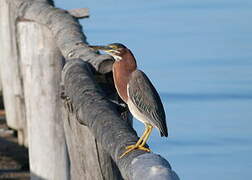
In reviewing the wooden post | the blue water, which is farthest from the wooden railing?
the blue water

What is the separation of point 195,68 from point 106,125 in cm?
981

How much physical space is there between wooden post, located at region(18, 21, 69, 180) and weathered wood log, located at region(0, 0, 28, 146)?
80.0 inches

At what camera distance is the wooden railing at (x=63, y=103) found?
4.27 m

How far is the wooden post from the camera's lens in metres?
6.41

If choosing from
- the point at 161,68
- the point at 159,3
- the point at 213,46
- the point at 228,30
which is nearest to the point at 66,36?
the point at 161,68

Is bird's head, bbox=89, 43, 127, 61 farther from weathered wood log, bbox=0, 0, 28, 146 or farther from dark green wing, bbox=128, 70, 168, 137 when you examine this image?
weathered wood log, bbox=0, 0, 28, 146

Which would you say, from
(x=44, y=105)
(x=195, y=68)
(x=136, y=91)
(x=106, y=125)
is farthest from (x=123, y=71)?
(x=195, y=68)

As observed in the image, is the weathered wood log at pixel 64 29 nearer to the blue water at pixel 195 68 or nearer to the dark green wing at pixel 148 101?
the dark green wing at pixel 148 101

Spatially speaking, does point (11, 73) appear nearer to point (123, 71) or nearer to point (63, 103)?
point (63, 103)

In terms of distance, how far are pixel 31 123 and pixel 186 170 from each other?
3260mm

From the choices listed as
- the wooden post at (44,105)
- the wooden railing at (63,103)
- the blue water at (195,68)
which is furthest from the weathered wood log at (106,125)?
the blue water at (195,68)

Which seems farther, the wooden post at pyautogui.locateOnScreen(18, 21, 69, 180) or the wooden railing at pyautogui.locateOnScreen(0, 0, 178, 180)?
the wooden post at pyautogui.locateOnScreen(18, 21, 69, 180)

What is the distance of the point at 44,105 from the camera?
6.59 m

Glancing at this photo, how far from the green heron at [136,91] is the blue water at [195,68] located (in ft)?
15.0
